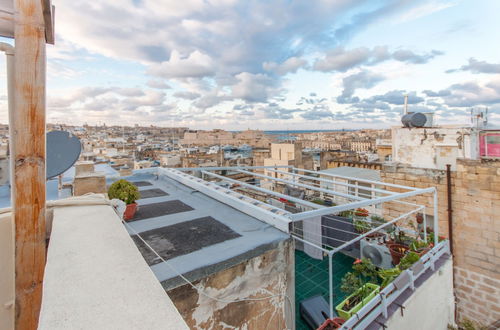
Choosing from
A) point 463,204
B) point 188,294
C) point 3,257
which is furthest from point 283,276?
point 463,204

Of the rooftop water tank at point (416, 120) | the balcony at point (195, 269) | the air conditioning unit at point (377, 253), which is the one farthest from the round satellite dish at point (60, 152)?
the rooftop water tank at point (416, 120)

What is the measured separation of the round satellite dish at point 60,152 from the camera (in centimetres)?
387

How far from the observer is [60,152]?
4012mm

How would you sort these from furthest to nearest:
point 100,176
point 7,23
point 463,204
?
point 463,204 < point 100,176 < point 7,23

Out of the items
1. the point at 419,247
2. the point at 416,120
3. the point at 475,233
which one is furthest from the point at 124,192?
the point at 416,120

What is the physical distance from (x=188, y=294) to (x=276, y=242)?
111 centimetres

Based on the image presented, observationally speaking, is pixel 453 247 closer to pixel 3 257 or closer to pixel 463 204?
pixel 463 204

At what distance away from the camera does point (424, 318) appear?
193 inches

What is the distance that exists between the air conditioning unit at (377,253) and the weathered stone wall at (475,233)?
2.04 metres

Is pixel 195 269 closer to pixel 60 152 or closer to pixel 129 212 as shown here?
pixel 129 212

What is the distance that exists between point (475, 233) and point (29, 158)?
9.10 meters

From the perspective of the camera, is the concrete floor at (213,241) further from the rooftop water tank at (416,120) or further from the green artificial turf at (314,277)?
the rooftop water tank at (416,120)

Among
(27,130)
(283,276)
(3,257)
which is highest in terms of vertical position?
(27,130)

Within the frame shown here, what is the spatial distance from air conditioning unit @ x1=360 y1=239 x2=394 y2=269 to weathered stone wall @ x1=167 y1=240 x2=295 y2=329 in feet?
15.1
